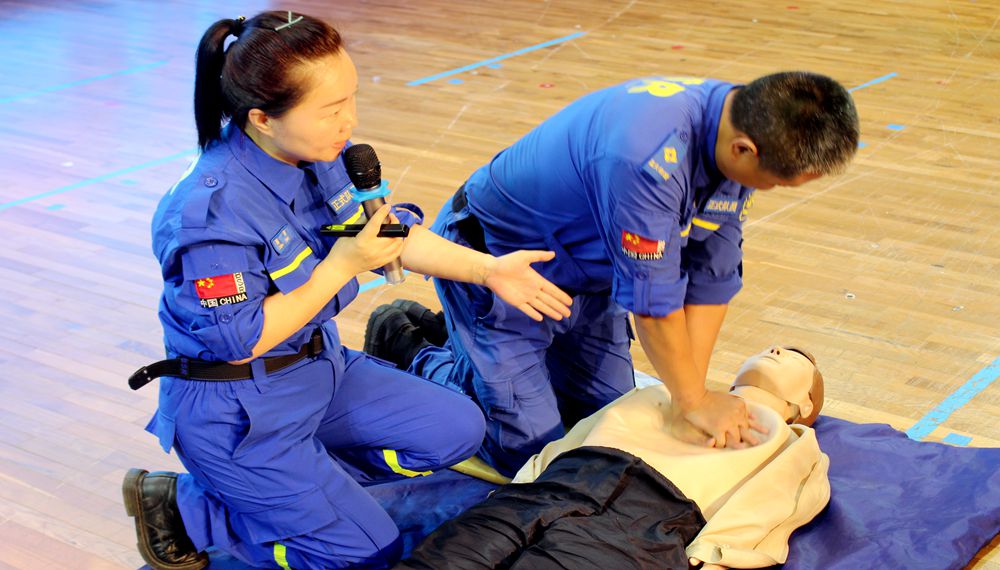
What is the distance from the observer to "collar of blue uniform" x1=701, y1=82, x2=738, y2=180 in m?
2.18

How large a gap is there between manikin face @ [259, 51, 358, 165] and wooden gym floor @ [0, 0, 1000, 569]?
42.7 inches

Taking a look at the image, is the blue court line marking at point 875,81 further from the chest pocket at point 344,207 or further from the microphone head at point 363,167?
the microphone head at point 363,167

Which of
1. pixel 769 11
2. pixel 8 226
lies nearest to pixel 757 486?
pixel 8 226

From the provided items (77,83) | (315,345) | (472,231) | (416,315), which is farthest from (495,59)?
(315,345)

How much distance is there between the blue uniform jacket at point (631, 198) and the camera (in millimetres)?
2152

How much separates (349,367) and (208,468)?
0.41 m

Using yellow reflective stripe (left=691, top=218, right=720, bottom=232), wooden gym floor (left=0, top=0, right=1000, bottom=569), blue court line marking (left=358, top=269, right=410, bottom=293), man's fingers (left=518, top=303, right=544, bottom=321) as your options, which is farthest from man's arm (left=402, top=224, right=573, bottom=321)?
blue court line marking (left=358, top=269, right=410, bottom=293)

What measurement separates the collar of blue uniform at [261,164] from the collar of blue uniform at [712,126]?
850mm

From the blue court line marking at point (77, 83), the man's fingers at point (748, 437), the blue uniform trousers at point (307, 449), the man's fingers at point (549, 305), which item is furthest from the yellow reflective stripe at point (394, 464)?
the blue court line marking at point (77, 83)

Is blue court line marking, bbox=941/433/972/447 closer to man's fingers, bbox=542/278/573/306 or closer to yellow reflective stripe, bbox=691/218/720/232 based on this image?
yellow reflective stripe, bbox=691/218/720/232

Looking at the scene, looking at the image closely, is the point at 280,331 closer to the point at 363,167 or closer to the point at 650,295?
the point at 363,167

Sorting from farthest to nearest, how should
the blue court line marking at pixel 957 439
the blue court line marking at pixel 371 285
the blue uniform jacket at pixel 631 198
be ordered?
the blue court line marking at pixel 371 285 < the blue court line marking at pixel 957 439 < the blue uniform jacket at pixel 631 198

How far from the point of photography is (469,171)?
4.71m

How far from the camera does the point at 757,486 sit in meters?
2.28
